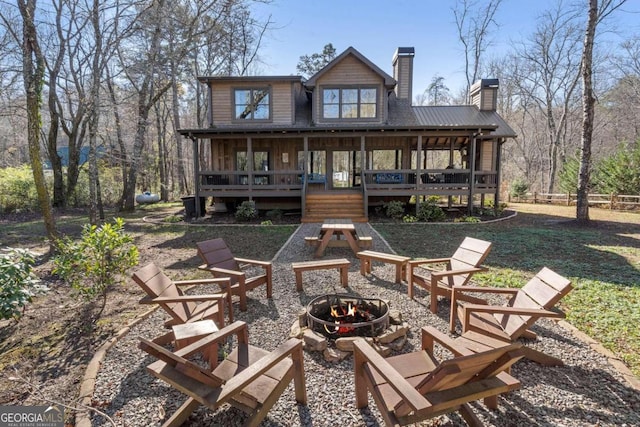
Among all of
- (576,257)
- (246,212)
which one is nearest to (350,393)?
(576,257)

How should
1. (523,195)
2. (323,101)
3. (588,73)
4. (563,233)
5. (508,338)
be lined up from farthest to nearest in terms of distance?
1. (523,195)
2. (323,101)
3. (588,73)
4. (563,233)
5. (508,338)

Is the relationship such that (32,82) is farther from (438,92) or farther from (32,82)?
(438,92)

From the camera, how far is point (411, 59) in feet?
55.5

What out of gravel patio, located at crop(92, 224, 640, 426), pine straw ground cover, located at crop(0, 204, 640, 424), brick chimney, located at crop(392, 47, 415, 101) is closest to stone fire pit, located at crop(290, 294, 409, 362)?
gravel patio, located at crop(92, 224, 640, 426)

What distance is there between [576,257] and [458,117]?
11409 millimetres

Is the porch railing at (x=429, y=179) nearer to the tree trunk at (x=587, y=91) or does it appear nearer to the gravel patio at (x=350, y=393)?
the tree trunk at (x=587, y=91)

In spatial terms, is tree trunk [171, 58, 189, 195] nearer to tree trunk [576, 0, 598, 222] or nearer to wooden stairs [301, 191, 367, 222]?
wooden stairs [301, 191, 367, 222]

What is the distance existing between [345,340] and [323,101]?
44.5ft

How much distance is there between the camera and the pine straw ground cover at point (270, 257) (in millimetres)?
3367

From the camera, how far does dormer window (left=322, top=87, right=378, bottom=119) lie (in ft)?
49.5

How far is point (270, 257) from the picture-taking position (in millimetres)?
7457

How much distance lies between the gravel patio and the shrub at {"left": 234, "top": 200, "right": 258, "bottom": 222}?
8317 mm

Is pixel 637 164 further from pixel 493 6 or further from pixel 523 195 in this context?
pixel 493 6

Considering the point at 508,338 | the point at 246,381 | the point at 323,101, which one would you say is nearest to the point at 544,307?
the point at 508,338
